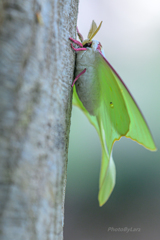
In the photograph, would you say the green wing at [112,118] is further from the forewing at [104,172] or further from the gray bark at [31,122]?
the gray bark at [31,122]

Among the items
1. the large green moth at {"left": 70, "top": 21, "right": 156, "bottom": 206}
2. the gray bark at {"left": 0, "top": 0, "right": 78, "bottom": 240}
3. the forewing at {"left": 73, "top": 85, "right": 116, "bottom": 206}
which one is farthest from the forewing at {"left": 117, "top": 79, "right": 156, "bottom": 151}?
the gray bark at {"left": 0, "top": 0, "right": 78, "bottom": 240}

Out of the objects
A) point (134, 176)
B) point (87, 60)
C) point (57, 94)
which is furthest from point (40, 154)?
point (134, 176)

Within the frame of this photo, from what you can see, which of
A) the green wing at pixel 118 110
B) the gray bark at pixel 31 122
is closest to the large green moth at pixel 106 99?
the green wing at pixel 118 110

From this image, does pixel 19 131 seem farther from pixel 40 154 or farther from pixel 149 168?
pixel 149 168

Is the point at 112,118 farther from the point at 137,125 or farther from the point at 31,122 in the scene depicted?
the point at 31,122

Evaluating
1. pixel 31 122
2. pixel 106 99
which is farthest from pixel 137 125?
pixel 31 122

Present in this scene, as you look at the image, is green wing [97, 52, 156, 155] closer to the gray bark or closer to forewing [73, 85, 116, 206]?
forewing [73, 85, 116, 206]
